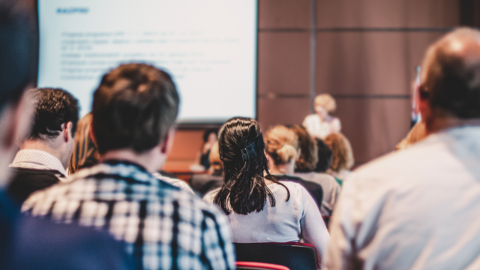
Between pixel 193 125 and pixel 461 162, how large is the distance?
183 inches

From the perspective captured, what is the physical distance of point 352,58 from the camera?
5.30 metres

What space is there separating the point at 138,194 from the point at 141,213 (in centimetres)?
4

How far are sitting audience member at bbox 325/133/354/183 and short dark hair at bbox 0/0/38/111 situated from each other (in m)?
2.80

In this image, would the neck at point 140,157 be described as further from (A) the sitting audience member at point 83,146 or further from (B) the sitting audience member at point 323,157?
(B) the sitting audience member at point 323,157

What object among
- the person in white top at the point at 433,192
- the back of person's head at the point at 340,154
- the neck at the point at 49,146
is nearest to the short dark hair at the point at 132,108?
the person in white top at the point at 433,192

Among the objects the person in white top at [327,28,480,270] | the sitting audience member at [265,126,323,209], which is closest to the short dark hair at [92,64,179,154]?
the person in white top at [327,28,480,270]

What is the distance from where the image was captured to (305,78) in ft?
17.5

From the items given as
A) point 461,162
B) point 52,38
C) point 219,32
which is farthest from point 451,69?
point 52,38

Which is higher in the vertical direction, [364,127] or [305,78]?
[305,78]

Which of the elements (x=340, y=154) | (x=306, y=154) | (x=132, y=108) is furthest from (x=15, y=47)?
(x=340, y=154)

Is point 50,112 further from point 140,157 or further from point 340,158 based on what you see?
point 340,158

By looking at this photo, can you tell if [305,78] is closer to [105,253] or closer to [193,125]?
[193,125]

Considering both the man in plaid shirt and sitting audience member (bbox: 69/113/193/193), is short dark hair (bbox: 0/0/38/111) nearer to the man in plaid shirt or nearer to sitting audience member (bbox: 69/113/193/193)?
the man in plaid shirt

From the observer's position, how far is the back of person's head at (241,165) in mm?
1637
